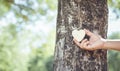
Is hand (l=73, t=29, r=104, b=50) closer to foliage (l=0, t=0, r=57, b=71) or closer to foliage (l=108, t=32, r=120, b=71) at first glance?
foliage (l=0, t=0, r=57, b=71)

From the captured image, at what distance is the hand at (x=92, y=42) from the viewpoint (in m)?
3.14

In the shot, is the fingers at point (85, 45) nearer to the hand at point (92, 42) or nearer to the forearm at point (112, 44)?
the hand at point (92, 42)

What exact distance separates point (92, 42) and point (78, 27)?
0.52ft

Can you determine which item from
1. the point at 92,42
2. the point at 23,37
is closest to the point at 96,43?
the point at 92,42

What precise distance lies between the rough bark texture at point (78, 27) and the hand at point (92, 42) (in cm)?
5

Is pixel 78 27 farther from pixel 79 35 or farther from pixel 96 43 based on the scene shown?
pixel 96 43

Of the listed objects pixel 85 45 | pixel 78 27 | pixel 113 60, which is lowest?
pixel 113 60

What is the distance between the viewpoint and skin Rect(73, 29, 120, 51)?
3.13 meters

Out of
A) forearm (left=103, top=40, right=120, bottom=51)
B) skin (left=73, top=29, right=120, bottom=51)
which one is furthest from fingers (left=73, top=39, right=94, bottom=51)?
forearm (left=103, top=40, right=120, bottom=51)

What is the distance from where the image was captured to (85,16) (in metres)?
3.25

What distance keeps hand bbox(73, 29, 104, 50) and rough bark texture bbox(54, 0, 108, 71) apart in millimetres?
48

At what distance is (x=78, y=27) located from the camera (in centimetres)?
323

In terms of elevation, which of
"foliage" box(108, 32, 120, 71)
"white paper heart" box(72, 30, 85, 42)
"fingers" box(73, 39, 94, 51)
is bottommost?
"foliage" box(108, 32, 120, 71)

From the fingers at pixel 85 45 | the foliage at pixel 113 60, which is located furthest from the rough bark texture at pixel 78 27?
the foliage at pixel 113 60
